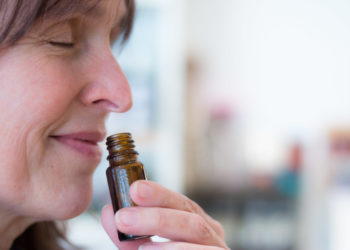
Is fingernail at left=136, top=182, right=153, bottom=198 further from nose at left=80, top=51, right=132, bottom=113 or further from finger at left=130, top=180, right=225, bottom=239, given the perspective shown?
nose at left=80, top=51, right=132, bottom=113

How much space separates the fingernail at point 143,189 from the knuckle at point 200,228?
0.34 feet

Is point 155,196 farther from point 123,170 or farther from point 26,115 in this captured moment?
point 26,115

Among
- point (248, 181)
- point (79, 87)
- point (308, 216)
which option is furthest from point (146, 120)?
point (79, 87)

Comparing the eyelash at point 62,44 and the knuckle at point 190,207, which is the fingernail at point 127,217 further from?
the eyelash at point 62,44

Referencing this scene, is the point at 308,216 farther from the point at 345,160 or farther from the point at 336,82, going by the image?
the point at 336,82

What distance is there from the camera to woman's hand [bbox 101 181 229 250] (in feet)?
2.03

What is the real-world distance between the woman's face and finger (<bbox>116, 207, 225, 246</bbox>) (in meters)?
0.16

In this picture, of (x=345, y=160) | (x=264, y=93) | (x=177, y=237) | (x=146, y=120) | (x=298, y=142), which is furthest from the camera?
(x=264, y=93)

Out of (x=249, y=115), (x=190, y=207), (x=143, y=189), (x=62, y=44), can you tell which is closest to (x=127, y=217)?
(x=143, y=189)

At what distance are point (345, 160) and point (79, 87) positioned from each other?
264 centimetres

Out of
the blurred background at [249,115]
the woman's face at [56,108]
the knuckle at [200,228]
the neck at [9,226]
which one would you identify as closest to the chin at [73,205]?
the woman's face at [56,108]

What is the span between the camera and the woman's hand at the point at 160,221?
620 millimetres

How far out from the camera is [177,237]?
26.4 inches

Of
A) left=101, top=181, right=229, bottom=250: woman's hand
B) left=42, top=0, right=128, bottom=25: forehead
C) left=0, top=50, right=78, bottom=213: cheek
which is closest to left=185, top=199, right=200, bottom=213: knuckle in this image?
left=101, top=181, right=229, bottom=250: woman's hand
